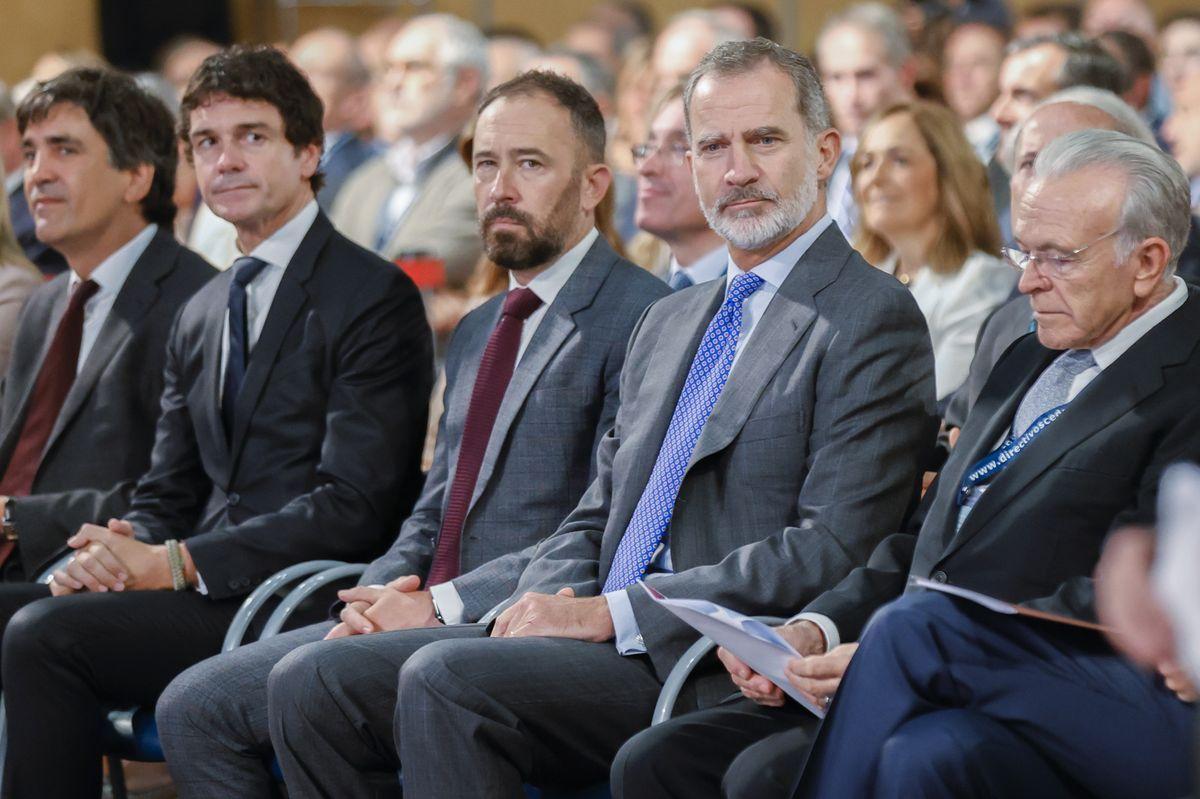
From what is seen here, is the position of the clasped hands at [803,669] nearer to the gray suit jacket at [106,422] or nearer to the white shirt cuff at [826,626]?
the white shirt cuff at [826,626]

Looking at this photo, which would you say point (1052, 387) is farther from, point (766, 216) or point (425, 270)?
point (425, 270)

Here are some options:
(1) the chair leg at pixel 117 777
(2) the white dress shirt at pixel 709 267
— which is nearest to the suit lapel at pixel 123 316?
(1) the chair leg at pixel 117 777

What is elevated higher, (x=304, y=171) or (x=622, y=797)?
(x=304, y=171)

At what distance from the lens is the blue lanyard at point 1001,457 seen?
2.85 metres

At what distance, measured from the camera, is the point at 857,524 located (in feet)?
9.79

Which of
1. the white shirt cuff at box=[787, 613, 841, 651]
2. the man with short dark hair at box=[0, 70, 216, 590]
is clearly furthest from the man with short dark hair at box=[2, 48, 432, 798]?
the white shirt cuff at box=[787, 613, 841, 651]

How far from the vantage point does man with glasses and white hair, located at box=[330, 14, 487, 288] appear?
5863mm

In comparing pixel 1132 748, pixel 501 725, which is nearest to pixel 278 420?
pixel 501 725

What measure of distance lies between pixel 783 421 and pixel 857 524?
8.6 inches

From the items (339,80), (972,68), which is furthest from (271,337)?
(972,68)

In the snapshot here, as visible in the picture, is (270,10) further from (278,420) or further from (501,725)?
(501,725)

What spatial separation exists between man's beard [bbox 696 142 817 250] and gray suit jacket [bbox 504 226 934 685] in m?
0.07

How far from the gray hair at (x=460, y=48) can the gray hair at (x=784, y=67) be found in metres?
3.74

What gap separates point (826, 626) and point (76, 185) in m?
2.54
